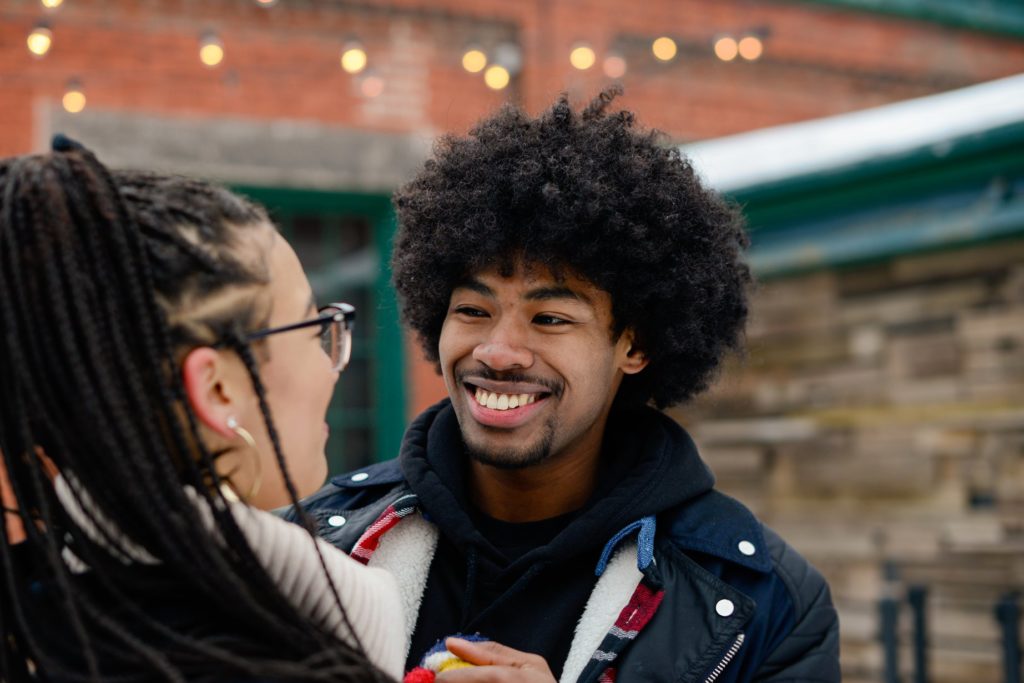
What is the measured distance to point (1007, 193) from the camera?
448cm

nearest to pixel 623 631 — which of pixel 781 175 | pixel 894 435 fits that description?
pixel 894 435

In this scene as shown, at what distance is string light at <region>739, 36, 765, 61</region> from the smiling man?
499 cm

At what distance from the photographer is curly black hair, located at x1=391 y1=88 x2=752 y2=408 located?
9.04ft

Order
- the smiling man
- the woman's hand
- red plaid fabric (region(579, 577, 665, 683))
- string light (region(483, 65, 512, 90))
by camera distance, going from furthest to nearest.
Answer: string light (region(483, 65, 512, 90)), the smiling man, red plaid fabric (region(579, 577, 665, 683)), the woman's hand

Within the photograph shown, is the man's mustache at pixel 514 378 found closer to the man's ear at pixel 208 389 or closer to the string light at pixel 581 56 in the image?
the man's ear at pixel 208 389

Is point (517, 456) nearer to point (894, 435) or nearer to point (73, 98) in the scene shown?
point (894, 435)

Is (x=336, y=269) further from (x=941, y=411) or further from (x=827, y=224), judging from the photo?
(x=941, y=411)

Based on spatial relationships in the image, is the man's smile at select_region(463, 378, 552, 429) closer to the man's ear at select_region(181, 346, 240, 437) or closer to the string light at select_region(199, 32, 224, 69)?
the man's ear at select_region(181, 346, 240, 437)

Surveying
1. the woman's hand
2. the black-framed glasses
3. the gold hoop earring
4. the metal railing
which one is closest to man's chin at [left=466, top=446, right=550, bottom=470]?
the woman's hand

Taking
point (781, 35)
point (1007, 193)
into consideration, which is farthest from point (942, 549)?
point (781, 35)

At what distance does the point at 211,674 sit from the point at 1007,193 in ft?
12.6

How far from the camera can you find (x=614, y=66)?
8.20m

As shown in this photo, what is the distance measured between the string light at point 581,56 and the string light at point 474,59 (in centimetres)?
61

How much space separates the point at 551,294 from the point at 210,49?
15.6ft
